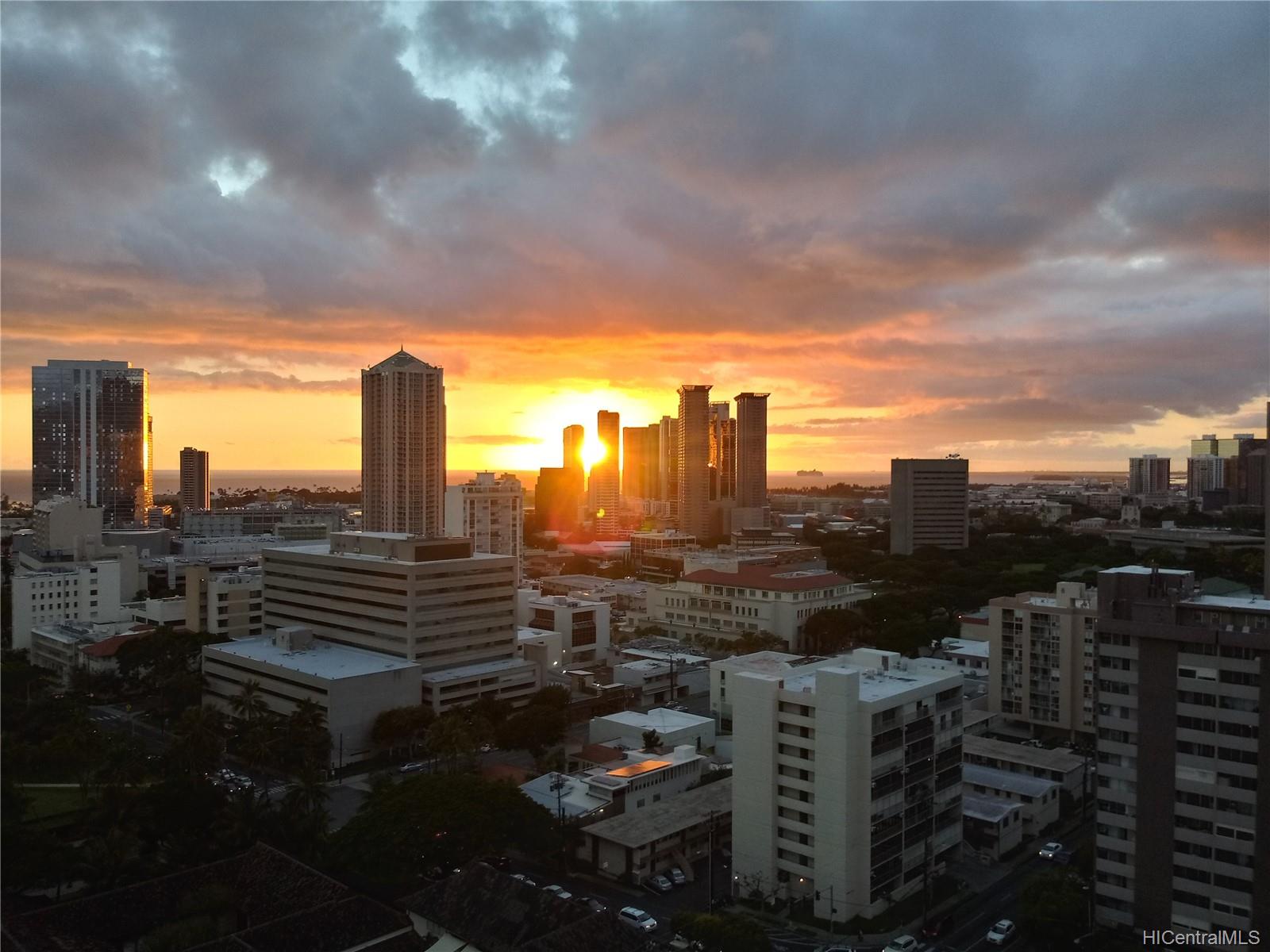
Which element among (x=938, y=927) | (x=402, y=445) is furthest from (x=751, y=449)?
(x=938, y=927)

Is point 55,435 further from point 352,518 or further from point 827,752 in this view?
point 827,752

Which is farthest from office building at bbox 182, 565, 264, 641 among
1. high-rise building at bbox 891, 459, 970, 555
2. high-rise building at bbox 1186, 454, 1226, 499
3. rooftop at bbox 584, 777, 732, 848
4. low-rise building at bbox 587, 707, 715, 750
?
high-rise building at bbox 1186, 454, 1226, 499

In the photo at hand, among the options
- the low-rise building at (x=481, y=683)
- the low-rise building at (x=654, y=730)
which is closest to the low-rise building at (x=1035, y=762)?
the low-rise building at (x=654, y=730)

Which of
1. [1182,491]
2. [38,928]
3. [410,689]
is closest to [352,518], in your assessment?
[410,689]

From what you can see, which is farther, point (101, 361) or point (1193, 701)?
point (101, 361)

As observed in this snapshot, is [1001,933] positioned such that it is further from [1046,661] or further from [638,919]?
[1046,661]

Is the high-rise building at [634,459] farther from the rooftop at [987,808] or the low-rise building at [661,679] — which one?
the rooftop at [987,808]
